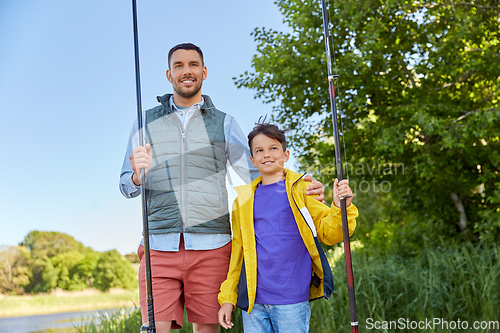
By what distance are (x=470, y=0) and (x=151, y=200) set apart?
5113mm

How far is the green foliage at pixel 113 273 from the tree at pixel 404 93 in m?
2.85

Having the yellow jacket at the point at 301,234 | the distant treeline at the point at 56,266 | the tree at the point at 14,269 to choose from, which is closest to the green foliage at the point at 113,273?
the distant treeline at the point at 56,266

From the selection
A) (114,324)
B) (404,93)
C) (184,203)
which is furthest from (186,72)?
(404,93)

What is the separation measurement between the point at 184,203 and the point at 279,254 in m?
0.43

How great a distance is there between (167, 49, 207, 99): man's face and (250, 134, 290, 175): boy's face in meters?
0.34

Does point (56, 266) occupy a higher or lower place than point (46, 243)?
lower

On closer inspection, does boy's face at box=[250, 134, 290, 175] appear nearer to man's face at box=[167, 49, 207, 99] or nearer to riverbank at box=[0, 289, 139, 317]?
man's face at box=[167, 49, 207, 99]

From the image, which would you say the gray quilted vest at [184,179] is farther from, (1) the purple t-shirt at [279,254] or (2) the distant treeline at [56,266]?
(2) the distant treeline at [56,266]

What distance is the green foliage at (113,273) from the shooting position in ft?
17.3

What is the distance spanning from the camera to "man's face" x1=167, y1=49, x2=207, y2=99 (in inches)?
66.6

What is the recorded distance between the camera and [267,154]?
1.65 m

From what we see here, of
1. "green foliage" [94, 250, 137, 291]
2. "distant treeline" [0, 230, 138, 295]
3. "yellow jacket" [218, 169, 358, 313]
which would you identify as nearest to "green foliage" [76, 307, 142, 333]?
"distant treeline" [0, 230, 138, 295]

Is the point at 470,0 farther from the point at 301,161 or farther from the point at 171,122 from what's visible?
the point at 171,122

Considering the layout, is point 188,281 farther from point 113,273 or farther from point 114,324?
point 113,273
